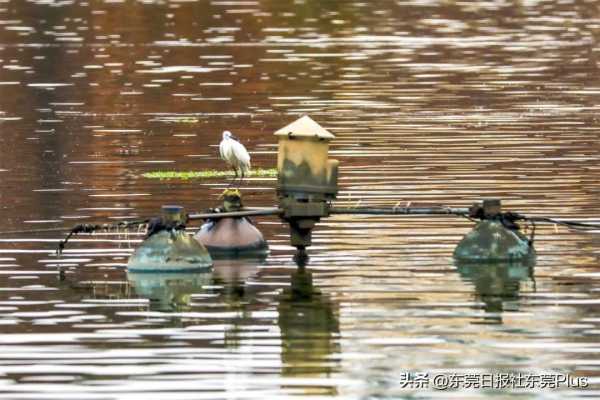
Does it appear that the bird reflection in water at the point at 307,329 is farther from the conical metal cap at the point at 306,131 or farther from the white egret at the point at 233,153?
the white egret at the point at 233,153

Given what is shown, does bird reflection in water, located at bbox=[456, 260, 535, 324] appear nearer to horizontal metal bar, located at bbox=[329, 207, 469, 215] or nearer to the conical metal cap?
horizontal metal bar, located at bbox=[329, 207, 469, 215]

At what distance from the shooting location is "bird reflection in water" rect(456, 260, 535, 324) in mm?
16594

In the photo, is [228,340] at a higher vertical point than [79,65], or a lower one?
higher

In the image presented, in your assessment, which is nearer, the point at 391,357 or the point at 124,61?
the point at 391,357

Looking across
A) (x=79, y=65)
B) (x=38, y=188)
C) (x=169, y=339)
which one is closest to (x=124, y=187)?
(x=38, y=188)

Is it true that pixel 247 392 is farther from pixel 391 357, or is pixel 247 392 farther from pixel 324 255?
pixel 324 255

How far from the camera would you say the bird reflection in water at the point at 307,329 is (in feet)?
46.9

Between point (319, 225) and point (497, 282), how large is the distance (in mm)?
3890

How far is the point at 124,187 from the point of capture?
25.0 metres

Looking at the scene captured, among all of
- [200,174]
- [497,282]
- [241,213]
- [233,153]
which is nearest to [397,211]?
[241,213]

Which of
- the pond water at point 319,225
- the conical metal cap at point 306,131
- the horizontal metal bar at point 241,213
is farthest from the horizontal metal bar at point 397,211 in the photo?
the conical metal cap at point 306,131

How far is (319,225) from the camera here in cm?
2150

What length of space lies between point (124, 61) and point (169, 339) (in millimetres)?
32806

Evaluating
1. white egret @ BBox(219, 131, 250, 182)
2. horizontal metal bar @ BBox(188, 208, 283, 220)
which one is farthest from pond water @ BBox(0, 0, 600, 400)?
white egret @ BBox(219, 131, 250, 182)
